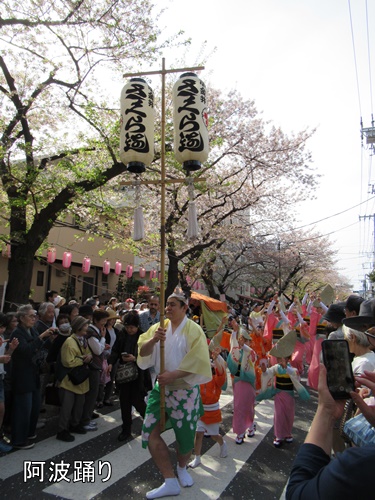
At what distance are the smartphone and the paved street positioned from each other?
2.80 m

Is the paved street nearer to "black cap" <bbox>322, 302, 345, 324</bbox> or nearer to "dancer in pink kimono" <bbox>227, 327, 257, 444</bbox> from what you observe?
"dancer in pink kimono" <bbox>227, 327, 257, 444</bbox>

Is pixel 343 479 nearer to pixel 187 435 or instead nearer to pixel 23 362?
pixel 187 435

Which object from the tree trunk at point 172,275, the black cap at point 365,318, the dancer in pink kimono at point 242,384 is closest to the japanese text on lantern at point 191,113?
the dancer in pink kimono at point 242,384

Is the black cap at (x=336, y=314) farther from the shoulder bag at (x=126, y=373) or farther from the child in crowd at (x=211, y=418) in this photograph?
the shoulder bag at (x=126, y=373)

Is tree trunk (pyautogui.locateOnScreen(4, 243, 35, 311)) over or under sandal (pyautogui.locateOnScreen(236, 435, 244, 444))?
over

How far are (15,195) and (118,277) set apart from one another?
54.6 feet

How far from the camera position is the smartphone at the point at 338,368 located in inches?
53.8

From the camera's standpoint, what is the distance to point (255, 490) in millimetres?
3635

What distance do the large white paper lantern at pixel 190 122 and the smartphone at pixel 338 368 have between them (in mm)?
3532

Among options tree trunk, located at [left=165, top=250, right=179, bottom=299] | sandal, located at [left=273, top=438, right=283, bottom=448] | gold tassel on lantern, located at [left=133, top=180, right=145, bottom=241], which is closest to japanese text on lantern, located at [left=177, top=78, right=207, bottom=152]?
gold tassel on lantern, located at [left=133, top=180, right=145, bottom=241]

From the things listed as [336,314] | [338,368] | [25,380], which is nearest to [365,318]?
[338,368]

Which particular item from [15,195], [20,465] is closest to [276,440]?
[20,465]

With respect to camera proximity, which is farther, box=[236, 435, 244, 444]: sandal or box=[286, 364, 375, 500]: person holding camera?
box=[236, 435, 244, 444]: sandal

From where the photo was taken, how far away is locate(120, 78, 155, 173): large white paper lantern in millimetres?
4574
